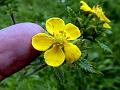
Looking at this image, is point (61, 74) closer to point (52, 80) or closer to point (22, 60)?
point (22, 60)

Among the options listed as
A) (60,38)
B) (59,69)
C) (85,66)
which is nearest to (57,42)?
(60,38)

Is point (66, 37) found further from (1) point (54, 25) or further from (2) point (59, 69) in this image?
(2) point (59, 69)

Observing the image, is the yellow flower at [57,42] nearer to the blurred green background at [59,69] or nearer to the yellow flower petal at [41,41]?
the yellow flower petal at [41,41]

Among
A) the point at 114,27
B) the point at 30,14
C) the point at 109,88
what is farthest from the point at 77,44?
the point at 114,27

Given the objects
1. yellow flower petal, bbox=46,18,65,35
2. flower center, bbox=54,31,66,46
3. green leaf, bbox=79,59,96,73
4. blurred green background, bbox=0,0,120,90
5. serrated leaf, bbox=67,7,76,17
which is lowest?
blurred green background, bbox=0,0,120,90

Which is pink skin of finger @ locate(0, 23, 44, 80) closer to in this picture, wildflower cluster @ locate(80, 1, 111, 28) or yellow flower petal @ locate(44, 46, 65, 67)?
yellow flower petal @ locate(44, 46, 65, 67)

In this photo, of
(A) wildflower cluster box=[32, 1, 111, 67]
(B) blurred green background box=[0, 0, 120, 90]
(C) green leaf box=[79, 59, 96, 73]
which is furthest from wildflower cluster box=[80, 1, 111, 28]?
(C) green leaf box=[79, 59, 96, 73]

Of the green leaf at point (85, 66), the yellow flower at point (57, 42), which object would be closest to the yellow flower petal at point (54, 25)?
the yellow flower at point (57, 42)
